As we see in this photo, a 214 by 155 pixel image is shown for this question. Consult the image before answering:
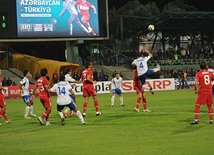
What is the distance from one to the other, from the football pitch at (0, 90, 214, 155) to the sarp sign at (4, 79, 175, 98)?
23.8 meters

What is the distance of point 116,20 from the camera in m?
79.8

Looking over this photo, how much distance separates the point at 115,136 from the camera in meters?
16.3

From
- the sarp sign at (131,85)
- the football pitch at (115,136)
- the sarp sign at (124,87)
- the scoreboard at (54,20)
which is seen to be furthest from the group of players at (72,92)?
the scoreboard at (54,20)

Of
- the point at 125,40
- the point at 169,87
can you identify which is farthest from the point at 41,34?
the point at 125,40

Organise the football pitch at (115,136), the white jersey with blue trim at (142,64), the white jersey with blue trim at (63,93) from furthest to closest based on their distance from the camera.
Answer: the white jersey with blue trim at (142,64)
the white jersey with blue trim at (63,93)
the football pitch at (115,136)

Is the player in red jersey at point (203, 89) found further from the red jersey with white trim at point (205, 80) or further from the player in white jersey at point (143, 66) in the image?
the player in white jersey at point (143, 66)

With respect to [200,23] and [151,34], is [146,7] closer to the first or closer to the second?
[151,34]

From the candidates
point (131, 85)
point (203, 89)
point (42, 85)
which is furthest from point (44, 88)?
point (131, 85)

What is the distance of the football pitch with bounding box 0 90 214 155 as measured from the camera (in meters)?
13.7

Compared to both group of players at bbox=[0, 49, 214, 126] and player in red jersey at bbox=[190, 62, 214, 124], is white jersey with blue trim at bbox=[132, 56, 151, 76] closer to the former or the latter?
group of players at bbox=[0, 49, 214, 126]

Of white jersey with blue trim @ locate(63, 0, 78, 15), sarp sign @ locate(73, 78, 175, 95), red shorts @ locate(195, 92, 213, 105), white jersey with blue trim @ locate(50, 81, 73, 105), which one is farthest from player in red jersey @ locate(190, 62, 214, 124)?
white jersey with blue trim @ locate(63, 0, 78, 15)

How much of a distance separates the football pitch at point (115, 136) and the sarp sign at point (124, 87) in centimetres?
2376

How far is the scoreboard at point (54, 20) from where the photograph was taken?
166 ft

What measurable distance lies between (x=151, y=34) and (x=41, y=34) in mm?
25679
